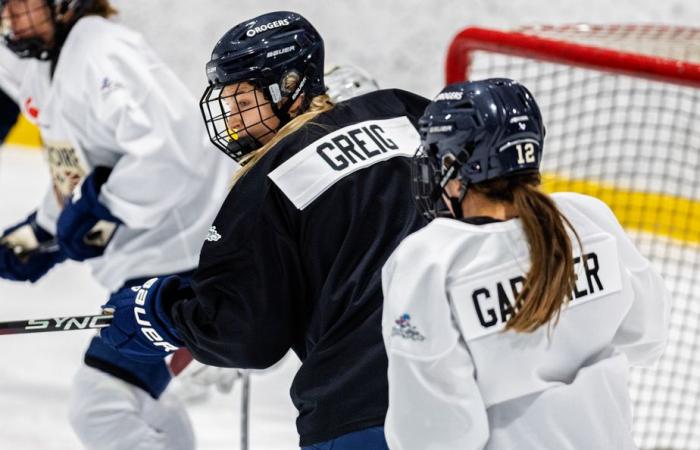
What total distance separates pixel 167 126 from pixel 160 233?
0.25 m

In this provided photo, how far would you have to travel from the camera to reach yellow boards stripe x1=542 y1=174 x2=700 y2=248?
4.02m

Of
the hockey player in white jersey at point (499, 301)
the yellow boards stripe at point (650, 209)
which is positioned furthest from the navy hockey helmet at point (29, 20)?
the yellow boards stripe at point (650, 209)

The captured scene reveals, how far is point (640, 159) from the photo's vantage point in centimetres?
409

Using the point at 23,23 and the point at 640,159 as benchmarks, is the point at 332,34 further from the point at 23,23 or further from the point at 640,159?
the point at 23,23

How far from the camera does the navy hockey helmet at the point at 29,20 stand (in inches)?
105

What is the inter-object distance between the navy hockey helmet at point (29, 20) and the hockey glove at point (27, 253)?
49cm

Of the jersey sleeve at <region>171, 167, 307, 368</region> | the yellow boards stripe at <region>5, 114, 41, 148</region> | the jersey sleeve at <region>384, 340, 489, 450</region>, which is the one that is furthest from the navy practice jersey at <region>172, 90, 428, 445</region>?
the yellow boards stripe at <region>5, 114, 41, 148</region>

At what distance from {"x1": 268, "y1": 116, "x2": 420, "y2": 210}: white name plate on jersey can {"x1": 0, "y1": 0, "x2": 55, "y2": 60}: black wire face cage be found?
1.08 meters

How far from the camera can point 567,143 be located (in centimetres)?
416

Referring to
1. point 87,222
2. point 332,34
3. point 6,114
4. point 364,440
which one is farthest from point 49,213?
point 332,34

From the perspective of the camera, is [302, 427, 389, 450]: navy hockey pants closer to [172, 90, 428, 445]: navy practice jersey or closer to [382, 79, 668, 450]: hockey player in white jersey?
[172, 90, 428, 445]: navy practice jersey

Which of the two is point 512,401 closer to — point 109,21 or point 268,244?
point 268,244

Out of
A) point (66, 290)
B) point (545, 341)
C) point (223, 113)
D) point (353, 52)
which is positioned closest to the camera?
point (545, 341)

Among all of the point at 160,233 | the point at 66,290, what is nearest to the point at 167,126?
the point at 160,233
